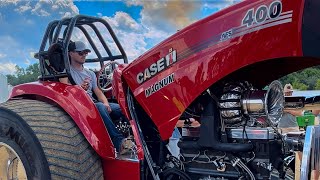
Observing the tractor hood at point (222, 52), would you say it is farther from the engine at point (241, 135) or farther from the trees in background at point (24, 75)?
the trees in background at point (24, 75)

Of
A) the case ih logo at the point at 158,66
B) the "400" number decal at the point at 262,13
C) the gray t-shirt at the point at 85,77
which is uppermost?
the "400" number decal at the point at 262,13

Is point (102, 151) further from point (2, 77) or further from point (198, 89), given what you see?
point (2, 77)

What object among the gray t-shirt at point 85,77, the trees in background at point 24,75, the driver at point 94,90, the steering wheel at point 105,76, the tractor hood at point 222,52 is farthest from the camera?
the trees in background at point 24,75

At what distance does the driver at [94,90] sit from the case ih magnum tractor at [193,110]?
0.12 metres

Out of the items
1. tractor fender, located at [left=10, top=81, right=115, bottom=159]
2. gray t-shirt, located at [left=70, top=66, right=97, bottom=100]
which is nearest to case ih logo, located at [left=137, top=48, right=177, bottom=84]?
tractor fender, located at [left=10, top=81, right=115, bottom=159]

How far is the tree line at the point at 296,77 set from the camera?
4516 mm

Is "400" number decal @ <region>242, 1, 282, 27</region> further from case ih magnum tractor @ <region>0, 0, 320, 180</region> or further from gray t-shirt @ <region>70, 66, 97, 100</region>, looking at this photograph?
gray t-shirt @ <region>70, 66, 97, 100</region>

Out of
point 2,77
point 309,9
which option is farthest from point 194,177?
point 2,77

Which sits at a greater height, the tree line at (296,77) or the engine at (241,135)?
the tree line at (296,77)

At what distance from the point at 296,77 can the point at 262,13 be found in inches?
173

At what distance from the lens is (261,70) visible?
135 inches

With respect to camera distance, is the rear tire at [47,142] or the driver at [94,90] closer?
the rear tire at [47,142]

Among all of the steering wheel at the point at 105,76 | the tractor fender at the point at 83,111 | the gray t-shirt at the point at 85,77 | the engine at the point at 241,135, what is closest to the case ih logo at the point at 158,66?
the engine at the point at 241,135

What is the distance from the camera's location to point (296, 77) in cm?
676
